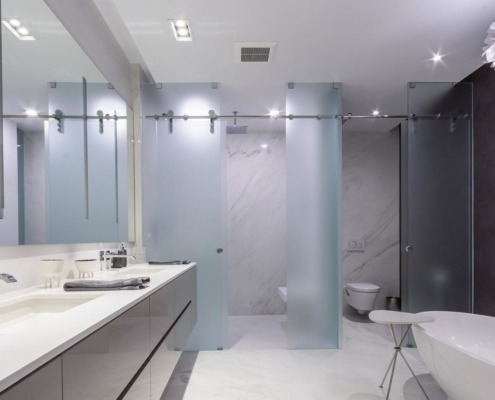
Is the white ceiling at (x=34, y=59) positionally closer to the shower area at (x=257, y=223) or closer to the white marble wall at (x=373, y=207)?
the shower area at (x=257, y=223)

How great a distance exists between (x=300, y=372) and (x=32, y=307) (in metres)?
1.99

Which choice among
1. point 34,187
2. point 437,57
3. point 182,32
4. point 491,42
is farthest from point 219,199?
point 491,42

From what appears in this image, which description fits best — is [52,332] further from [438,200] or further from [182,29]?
[438,200]

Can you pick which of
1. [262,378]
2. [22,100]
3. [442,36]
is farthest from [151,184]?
[442,36]

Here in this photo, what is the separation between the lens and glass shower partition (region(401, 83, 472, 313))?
301cm

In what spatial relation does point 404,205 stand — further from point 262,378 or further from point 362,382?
point 262,378

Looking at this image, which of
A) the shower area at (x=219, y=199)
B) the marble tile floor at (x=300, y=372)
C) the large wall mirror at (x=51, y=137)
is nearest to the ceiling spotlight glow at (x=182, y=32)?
the large wall mirror at (x=51, y=137)

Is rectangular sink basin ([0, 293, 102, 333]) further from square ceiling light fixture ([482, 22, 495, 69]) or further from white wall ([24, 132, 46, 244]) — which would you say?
square ceiling light fixture ([482, 22, 495, 69])

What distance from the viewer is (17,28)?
4.57ft

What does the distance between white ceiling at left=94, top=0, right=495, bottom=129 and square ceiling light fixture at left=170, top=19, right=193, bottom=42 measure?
35 millimetres

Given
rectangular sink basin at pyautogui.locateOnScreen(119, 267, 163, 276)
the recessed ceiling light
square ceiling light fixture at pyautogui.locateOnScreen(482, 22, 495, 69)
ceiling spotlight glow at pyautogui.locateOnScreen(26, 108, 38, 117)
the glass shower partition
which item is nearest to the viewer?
ceiling spotlight glow at pyautogui.locateOnScreen(26, 108, 38, 117)

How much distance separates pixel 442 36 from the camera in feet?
7.54

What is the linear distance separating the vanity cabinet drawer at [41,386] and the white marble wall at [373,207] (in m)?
4.02

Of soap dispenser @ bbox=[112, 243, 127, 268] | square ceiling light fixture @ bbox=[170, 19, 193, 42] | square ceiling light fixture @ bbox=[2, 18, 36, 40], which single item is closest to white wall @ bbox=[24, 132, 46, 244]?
square ceiling light fixture @ bbox=[2, 18, 36, 40]
